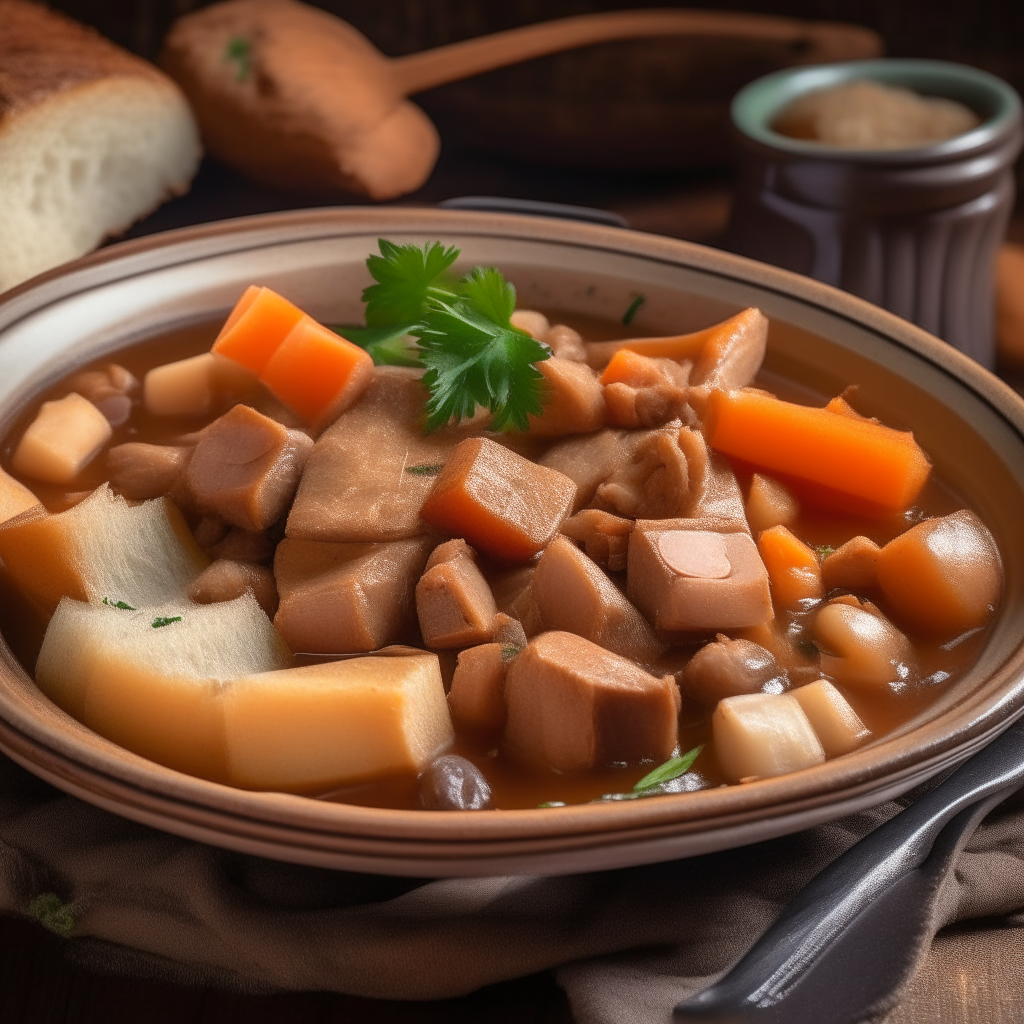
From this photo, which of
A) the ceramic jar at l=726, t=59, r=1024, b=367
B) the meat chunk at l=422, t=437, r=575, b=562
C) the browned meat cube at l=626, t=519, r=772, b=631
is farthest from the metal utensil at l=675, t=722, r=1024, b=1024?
the ceramic jar at l=726, t=59, r=1024, b=367

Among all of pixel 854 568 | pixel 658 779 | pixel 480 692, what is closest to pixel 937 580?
pixel 854 568

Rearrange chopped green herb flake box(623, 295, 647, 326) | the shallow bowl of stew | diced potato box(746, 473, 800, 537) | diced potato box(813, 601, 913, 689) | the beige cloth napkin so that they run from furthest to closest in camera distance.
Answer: chopped green herb flake box(623, 295, 647, 326)
diced potato box(746, 473, 800, 537)
diced potato box(813, 601, 913, 689)
the beige cloth napkin
the shallow bowl of stew

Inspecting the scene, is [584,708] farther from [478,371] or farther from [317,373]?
[317,373]

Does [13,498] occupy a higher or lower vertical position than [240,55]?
lower

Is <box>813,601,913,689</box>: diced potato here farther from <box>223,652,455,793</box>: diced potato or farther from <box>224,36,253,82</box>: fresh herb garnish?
<box>224,36,253,82</box>: fresh herb garnish

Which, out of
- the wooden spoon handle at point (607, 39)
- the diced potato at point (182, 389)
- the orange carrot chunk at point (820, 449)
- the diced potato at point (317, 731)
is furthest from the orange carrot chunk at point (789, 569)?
the wooden spoon handle at point (607, 39)

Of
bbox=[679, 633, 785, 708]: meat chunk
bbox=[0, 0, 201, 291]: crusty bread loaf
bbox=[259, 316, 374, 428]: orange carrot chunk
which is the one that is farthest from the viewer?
bbox=[0, 0, 201, 291]: crusty bread loaf
